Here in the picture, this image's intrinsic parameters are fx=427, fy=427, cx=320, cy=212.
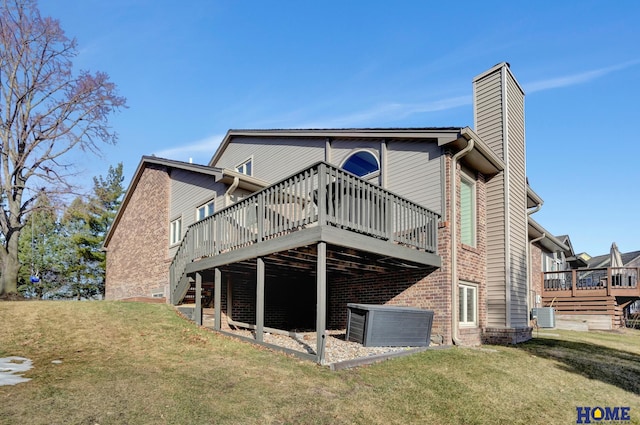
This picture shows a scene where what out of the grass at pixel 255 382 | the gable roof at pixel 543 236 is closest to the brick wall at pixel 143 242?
the grass at pixel 255 382

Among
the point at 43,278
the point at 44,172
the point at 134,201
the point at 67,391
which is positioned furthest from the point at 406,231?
the point at 43,278

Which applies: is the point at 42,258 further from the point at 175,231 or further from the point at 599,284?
the point at 599,284

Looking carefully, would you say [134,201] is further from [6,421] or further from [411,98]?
[6,421]

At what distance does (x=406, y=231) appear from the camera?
9484 mm

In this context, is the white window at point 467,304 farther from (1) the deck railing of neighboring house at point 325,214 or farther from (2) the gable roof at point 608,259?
(2) the gable roof at point 608,259

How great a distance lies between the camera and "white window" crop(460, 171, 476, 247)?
36.5ft

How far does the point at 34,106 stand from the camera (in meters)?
19.5

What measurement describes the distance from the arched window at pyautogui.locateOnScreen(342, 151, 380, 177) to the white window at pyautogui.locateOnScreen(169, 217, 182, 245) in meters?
7.89

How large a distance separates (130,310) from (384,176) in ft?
24.7

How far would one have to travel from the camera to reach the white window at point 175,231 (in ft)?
55.4

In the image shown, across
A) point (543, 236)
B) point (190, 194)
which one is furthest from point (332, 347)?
point (543, 236)

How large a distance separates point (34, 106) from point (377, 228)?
18.6m

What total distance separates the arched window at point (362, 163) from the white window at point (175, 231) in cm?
789

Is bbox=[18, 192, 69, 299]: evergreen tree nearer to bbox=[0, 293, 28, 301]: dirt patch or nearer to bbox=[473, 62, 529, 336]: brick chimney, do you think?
bbox=[0, 293, 28, 301]: dirt patch
